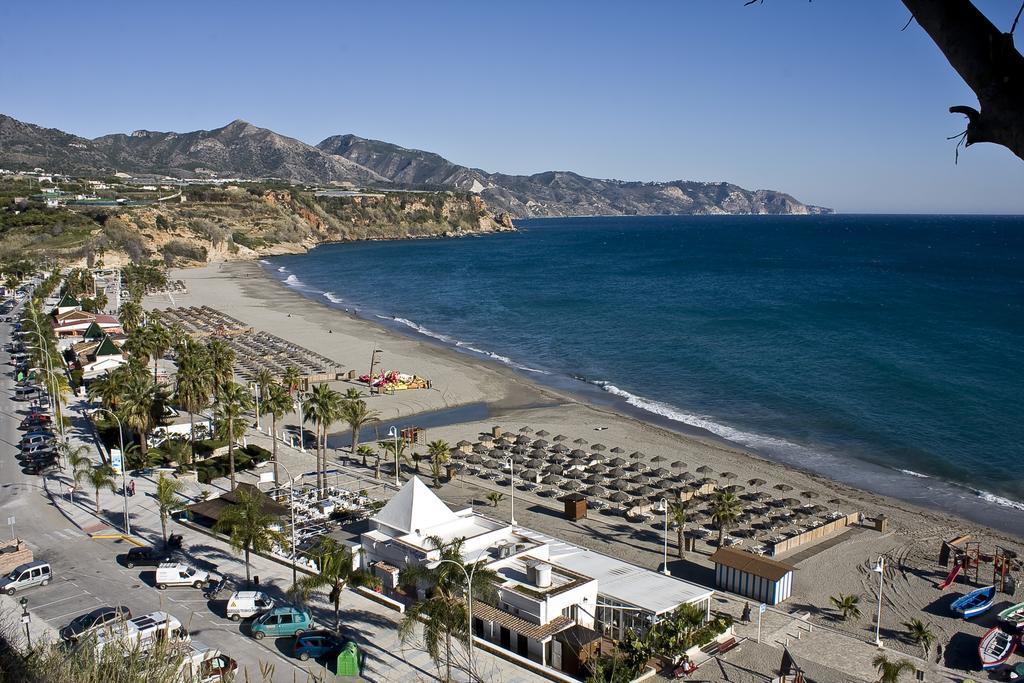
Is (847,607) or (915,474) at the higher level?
(847,607)

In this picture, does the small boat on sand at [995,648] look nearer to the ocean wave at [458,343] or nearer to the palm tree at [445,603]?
the palm tree at [445,603]

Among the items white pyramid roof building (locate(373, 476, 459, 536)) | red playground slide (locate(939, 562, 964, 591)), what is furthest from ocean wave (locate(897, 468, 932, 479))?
white pyramid roof building (locate(373, 476, 459, 536))

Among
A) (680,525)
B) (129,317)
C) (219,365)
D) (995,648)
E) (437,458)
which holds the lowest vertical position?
(995,648)

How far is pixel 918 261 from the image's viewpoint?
459ft

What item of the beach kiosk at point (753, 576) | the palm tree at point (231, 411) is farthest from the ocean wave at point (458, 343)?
the beach kiosk at point (753, 576)

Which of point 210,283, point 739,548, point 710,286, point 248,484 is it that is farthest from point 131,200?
point 739,548

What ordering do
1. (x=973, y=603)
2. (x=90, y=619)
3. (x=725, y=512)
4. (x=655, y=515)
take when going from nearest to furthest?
(x=90, y=619) → (x=973, y=603) → (x=725, y=512) → (x=655, y=515)

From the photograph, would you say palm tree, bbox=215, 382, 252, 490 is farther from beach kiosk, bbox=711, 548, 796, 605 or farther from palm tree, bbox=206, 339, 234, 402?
beach kiosk, bbox=711, 548, 796, 605

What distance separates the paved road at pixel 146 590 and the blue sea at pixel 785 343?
27070 millimetres

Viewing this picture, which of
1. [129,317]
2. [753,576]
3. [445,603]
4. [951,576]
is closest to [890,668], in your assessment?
[753,576]

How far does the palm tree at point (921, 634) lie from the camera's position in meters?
23.0

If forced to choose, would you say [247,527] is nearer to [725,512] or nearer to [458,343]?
[725,512]

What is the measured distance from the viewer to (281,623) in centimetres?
2066

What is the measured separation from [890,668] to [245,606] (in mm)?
16615
